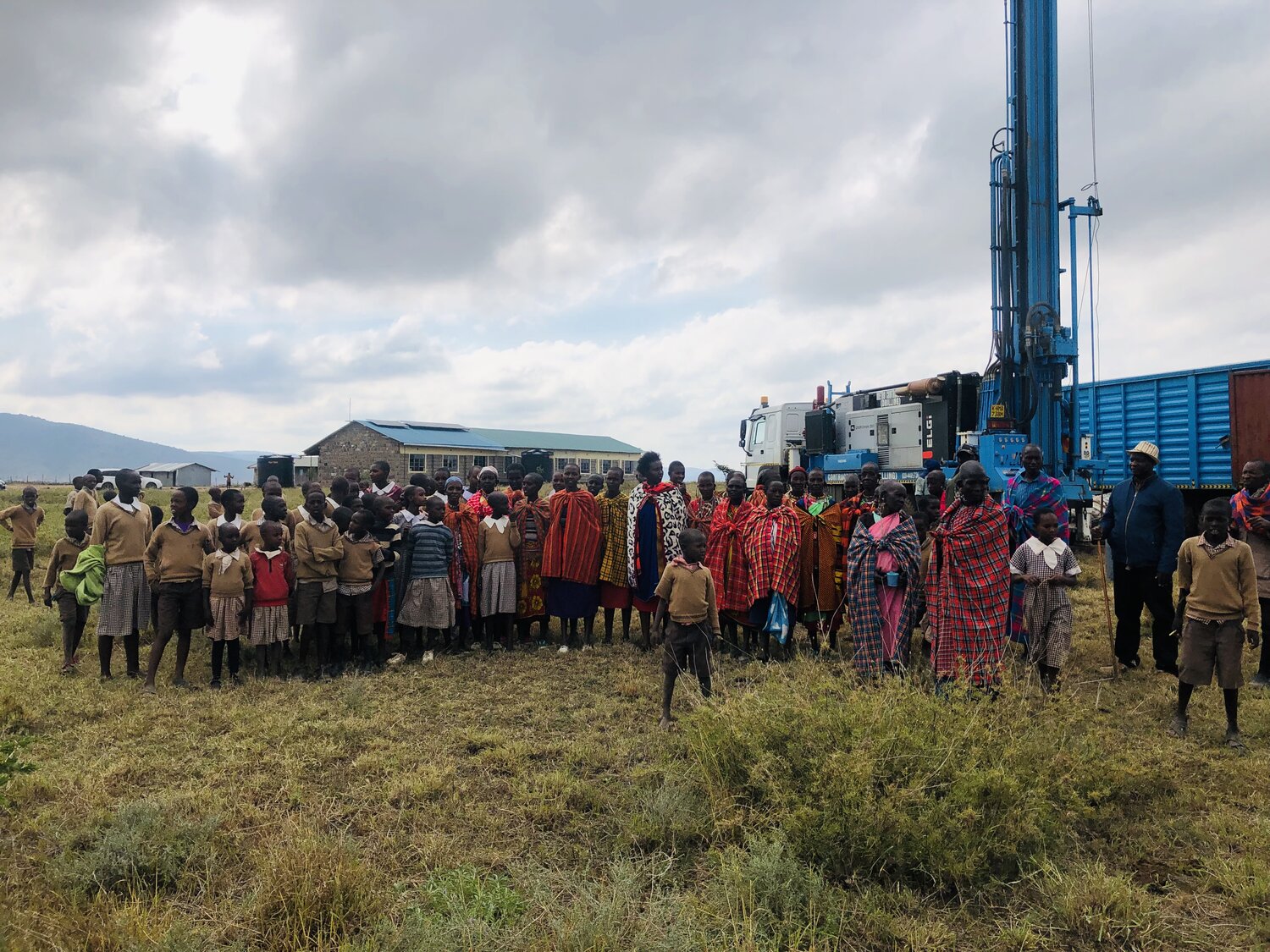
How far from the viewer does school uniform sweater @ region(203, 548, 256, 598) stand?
6641 mm

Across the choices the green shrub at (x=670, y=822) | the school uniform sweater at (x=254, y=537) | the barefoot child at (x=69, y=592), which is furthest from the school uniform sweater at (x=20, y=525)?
the green shrub at (x=670, y=822)

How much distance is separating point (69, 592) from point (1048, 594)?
317 inches

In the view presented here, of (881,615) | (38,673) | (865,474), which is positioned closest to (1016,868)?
(881,615)

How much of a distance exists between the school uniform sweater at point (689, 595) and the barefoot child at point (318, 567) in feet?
10.4

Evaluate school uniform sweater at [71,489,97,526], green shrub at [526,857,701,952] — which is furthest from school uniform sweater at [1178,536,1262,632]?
school uniform sweater at [71,489,97,526]

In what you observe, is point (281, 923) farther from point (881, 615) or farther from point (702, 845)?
point (881, 615)

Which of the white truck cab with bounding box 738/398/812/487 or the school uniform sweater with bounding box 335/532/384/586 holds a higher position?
the white truck cab with bounding box 738/398/812/487

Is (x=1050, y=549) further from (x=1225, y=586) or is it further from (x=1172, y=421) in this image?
(x=1172, y=421)

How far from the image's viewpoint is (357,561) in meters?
7.11

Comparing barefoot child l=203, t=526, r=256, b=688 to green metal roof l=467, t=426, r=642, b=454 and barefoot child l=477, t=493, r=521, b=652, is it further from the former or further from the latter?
green metal roof l=467, t=426, r=642, b=454

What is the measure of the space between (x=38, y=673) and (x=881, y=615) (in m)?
7.05

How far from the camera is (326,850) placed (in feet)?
11.3

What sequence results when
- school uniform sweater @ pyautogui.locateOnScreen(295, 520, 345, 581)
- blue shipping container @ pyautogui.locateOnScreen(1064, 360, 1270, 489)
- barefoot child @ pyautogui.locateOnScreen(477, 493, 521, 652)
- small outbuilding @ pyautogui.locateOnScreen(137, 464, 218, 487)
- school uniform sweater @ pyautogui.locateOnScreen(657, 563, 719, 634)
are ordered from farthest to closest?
small outbuilding @ pyautogui.locateOnScreen(137, 464, 218, 487) → blue shipping container @ pyautogui.locateOnScreen(1064, 360, 1270, 489) → barefoot child @ pyautogui.locateOnScreen(477, 493, 521, 652) → school uniform sweater @ pyautogui.locateOnScreen(295, 520, 345, 581) → school uniform sweater @ pyautogui.locateOnScreen(657, 563, 719, 634)

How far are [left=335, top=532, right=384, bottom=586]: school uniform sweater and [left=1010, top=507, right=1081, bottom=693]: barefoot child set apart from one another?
5.24 meters
